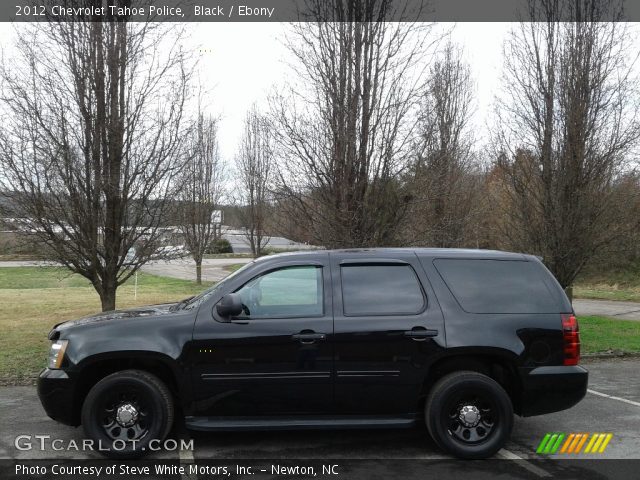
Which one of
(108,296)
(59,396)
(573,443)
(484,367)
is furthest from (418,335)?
(108,296)

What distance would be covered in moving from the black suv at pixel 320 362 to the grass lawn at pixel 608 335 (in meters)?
5.51

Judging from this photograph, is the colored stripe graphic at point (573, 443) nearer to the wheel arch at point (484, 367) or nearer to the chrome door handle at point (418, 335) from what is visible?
the wheel arch at point (484, 367)

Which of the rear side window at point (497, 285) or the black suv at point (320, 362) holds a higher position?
the rear side window at point (497, 285)

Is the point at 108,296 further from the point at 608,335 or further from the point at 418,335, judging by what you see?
the point at 608,335

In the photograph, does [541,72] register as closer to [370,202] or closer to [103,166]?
[370,202]

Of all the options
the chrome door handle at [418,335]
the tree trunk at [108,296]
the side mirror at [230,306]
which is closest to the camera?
the side mirror at [230,306]

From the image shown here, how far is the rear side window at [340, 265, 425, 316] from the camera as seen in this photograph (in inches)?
188

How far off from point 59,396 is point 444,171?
8326mm

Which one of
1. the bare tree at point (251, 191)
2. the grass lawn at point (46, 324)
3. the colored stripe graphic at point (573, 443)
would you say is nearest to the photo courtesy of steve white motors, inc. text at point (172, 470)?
the colored stripe graphic at point (573, 443)

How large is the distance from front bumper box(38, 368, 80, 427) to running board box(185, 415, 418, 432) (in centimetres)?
98

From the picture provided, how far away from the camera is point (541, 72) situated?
1111cm

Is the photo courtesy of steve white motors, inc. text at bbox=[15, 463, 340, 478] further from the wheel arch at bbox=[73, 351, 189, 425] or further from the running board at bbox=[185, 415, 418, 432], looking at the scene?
the wheel arch at bbox=[73, 351, 189, 425]

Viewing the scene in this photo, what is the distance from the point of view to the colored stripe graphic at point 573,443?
189 inches

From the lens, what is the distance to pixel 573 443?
4.96 m
